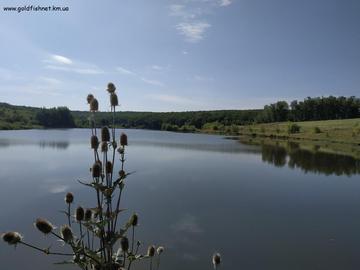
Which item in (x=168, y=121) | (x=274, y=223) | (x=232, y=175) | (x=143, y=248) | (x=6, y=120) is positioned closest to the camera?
(x=143, y=248)

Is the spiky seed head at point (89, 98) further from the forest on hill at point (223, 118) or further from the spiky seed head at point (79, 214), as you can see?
the forest on hill at point (223, 118)

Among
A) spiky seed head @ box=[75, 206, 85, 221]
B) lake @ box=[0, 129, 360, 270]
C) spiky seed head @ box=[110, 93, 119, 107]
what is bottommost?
lake @ box=[0, 129, 360, 270]

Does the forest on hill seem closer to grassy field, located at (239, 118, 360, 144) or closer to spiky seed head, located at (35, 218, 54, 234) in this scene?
grassy field, located at (239, 118, 360, 144)

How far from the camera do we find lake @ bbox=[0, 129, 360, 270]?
8.64m

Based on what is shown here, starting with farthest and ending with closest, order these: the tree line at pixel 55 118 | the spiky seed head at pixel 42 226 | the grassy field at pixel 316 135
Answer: the tree line at pixel 55 118 → the grassy field at pixel 316 135 → the spiky seed head at pixel 42 226

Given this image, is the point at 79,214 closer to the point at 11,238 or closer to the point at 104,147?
the point at 104,147

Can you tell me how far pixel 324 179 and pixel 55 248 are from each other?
54.2ft

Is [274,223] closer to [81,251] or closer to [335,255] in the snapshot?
[335,255]

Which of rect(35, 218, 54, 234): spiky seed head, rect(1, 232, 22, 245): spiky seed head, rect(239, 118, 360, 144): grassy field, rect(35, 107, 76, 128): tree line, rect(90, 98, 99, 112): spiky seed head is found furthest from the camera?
rect(35, 107, 76, 128): tree line

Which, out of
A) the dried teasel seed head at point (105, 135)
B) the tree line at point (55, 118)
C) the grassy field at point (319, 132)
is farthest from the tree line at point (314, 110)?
the dried teasel seed head at point (105, 135)

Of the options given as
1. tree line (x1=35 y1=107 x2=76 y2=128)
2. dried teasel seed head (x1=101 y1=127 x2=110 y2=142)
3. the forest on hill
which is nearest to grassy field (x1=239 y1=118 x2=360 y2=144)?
the forest on hill

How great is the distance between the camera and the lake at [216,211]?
864 cm

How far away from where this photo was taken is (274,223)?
37.3 feet

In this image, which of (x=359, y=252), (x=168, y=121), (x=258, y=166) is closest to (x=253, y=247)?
(x=359, y=252)
